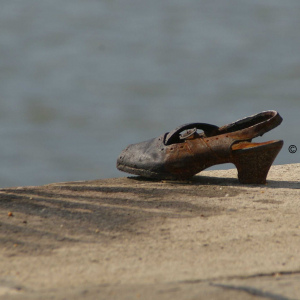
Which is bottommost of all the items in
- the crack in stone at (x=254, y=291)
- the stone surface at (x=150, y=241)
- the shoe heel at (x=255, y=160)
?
the crack in stone at (x=254, y=291)

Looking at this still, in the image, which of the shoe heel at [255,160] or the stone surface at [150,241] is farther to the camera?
the shoe heel at [255,160]

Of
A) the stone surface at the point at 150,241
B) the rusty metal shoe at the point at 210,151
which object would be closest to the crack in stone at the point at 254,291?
the stone surface at the point at 150,241

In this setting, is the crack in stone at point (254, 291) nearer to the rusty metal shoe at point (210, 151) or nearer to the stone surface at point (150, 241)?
the stone surface at point (150, 241)

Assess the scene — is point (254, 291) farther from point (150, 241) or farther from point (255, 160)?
point (255, 160)

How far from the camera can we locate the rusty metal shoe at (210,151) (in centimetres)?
520

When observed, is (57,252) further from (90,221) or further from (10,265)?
(90,221)

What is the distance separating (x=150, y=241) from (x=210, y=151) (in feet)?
6.08

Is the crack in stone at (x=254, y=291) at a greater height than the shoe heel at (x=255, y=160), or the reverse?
the shoe heel at (x=255, y=160)

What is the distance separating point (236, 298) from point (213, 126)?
3.17m

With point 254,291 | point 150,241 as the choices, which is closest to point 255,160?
point 150,241

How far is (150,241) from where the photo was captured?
351cm

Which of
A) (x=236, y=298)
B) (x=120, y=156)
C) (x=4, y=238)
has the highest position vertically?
(x=120, y=156)

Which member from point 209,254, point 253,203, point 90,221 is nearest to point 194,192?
point 253,203

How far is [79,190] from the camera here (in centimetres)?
482
